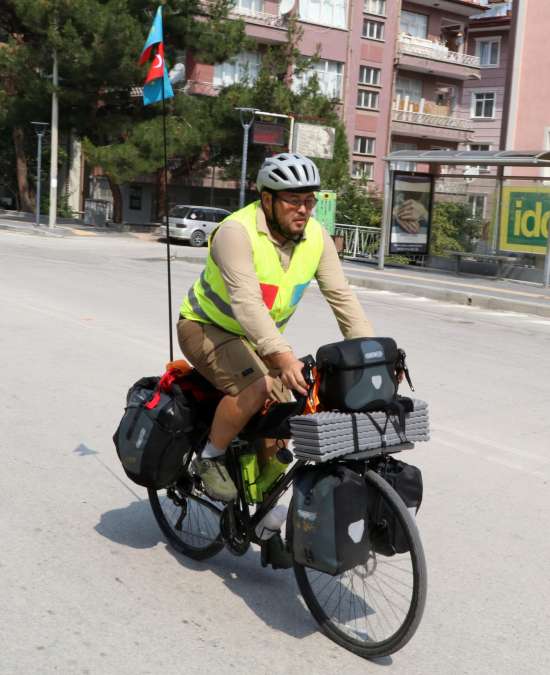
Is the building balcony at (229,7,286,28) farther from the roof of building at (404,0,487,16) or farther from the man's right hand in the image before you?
the man's right hand

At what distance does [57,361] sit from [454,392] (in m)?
3.46

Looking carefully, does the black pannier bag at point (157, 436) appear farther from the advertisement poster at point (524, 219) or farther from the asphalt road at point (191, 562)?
the advertisement poster at point (524, 219)

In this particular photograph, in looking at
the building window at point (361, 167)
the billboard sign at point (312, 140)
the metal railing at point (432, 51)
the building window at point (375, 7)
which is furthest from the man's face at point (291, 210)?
the metal railing at point (432, 51)

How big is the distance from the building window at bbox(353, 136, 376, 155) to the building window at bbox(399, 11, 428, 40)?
7.05 m

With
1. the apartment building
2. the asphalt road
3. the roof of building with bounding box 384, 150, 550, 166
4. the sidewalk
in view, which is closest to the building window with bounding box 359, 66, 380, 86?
the apartment building

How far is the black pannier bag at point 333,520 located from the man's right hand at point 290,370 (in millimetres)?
295

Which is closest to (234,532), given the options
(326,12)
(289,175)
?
(289,175)

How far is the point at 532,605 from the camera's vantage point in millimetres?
3838

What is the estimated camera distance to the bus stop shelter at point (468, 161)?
19.2m

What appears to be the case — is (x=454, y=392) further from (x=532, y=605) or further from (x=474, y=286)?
(x=474, y=286)

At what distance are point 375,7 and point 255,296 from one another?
173 feet

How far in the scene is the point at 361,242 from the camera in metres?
27.2

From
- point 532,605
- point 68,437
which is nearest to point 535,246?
point 68,437

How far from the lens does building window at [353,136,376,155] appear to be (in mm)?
53719
